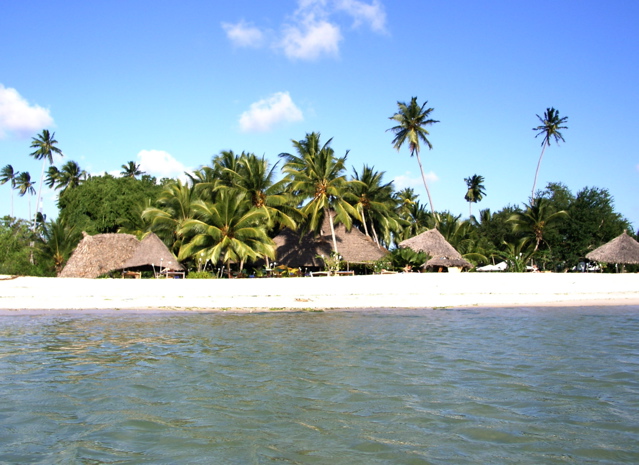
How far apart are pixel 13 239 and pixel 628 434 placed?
35.5m

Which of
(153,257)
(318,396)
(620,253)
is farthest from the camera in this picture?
(620,253)

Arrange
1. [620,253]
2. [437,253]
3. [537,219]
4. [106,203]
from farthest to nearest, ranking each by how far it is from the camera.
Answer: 1. [106,203]
2. [537,219]
3. [620,253]
4. [437,253]

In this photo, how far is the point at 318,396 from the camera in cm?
562

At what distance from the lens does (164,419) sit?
4.88 meters

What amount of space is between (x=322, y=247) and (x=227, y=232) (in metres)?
6.98

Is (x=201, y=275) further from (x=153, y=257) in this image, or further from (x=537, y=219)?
(x=537, y=219)

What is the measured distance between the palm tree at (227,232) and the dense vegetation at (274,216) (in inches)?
2.0

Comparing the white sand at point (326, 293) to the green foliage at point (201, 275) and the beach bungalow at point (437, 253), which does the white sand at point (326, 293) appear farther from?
the beach bungalow at point (437, 253)

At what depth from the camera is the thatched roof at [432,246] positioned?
28873 mm

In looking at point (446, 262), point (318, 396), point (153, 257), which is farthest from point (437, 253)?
point (318, 396)

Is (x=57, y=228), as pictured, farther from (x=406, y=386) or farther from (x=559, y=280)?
(x=406, y=386)

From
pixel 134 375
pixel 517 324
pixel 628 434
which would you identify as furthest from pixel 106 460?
pixel 517 324

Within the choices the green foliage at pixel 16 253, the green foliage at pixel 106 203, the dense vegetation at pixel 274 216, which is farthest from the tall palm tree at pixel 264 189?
the green foliage at pixel 16 253

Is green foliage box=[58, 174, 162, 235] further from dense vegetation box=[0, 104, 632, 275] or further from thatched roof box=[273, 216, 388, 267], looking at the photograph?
thatched roof box=[273, 216, 388, 267]
